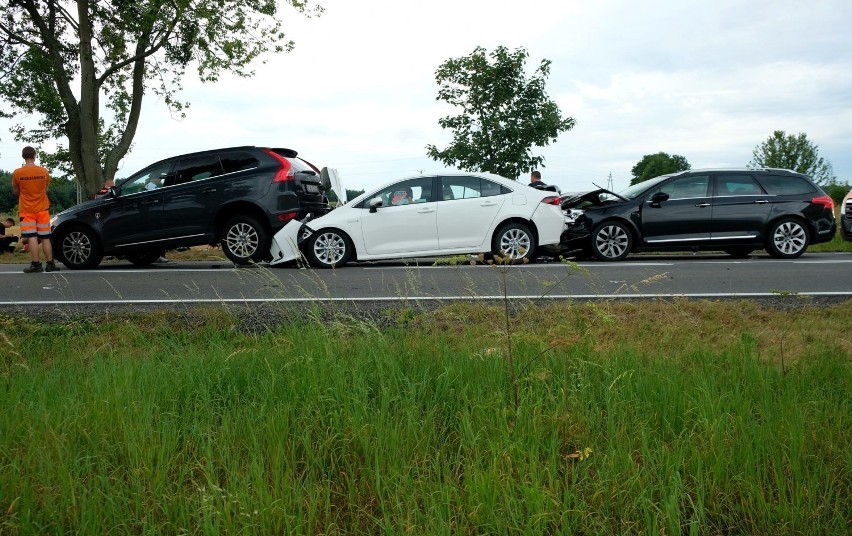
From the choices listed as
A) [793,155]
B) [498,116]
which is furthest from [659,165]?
[498,116]

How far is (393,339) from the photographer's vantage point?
17.2 ft

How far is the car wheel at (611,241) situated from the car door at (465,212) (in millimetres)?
2273

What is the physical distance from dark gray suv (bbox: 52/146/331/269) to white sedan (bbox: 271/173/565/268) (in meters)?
0.57

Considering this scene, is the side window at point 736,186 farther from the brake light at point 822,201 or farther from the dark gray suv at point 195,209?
the dark gray suv at point 195,209

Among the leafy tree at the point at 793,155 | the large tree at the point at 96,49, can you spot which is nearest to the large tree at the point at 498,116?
the large tree at the point at 96,49

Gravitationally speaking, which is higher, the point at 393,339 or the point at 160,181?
the point at 160,181

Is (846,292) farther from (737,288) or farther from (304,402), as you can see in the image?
(304,402)

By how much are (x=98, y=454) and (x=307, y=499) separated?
1055 mm

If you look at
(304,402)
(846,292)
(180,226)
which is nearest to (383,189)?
(180,226)

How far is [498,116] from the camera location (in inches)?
954

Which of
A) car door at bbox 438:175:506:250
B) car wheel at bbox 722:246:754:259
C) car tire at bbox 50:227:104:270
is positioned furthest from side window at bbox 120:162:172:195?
car wheel at bbox 722:246:754:259

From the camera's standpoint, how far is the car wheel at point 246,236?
13281mm

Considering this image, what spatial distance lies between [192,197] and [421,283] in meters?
5.45

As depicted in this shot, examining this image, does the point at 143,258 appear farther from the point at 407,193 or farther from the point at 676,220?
the point at 676,220
